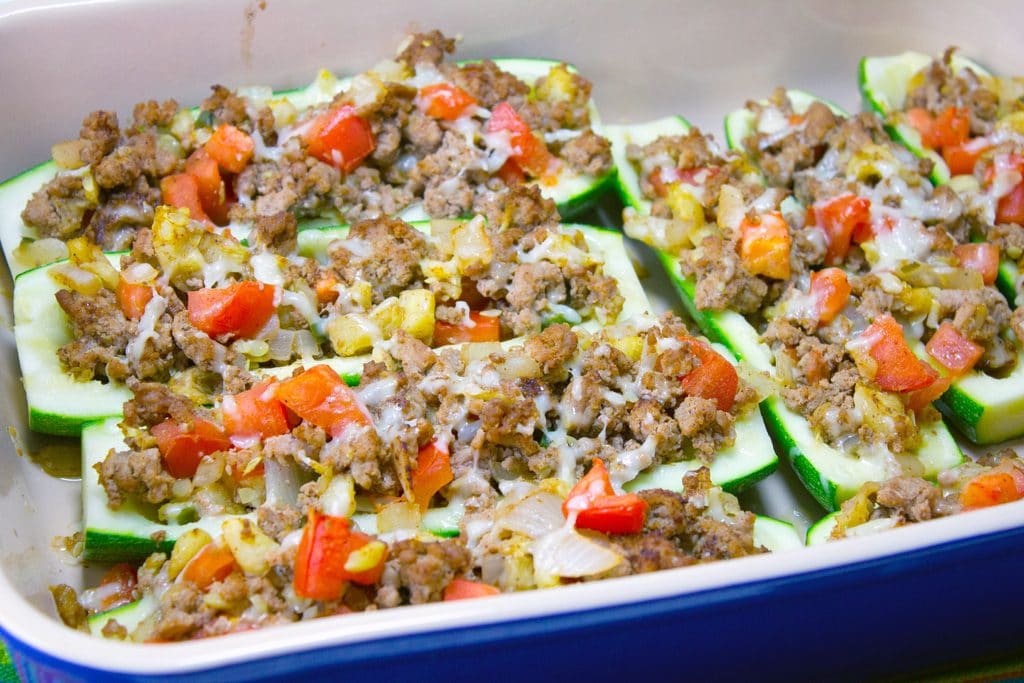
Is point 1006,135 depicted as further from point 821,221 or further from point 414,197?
point 414,197

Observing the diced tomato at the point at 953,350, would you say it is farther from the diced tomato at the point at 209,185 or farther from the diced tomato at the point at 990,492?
the diced tomato at the point at 209,185

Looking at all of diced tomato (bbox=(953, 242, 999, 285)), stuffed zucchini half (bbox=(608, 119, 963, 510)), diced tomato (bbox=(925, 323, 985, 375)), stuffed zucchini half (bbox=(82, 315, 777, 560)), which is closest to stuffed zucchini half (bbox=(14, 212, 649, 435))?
stuffed zucchini half (bbox=(82, 315, 777, 560))

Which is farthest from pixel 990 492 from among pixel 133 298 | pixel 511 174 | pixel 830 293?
pixel 133 298

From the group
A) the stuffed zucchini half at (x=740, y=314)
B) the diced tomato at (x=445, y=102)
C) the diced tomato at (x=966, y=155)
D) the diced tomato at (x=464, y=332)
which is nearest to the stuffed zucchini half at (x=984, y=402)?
the stuffed zucchini half at (x=740, y=314)

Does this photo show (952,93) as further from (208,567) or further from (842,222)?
(208,567)

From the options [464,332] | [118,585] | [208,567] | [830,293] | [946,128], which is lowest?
[118,585]
